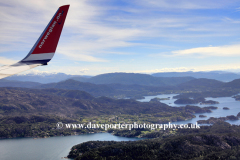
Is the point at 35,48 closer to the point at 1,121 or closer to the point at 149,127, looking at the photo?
the point at 149,127

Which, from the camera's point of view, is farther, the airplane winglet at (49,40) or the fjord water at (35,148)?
the fjord water at (35,148)

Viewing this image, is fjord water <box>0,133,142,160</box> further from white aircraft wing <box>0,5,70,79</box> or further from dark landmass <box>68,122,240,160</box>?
white aircraft wing <box>0,5,70,79</box>

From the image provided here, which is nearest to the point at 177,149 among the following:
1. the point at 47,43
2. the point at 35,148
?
the point at 35,148

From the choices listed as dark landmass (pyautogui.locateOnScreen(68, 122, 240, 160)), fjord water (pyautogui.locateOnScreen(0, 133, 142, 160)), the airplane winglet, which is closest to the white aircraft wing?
the airplane winglet

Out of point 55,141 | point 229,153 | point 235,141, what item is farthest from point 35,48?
point 55,141

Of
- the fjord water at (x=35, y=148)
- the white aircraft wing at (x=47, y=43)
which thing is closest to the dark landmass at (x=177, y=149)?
the fjord water at (x=35, y=148)

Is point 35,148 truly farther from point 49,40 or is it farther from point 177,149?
point 49,40

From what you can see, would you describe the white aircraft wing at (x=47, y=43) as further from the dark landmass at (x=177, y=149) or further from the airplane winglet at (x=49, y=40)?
the dark landmass at (x=177, y=149)

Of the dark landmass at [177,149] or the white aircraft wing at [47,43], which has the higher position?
the white aircraft wing at [47,43]

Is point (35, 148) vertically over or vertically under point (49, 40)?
under
